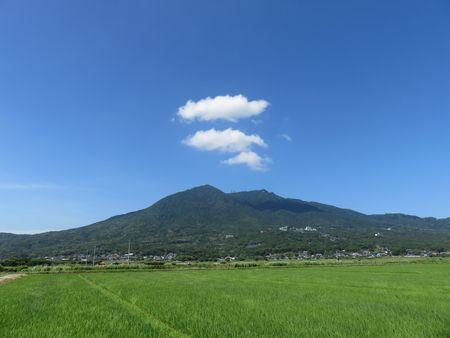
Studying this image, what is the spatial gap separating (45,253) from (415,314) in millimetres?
182967

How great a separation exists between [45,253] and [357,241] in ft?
448

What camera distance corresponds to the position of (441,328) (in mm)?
10711

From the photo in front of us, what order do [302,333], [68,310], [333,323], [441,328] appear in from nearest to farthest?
[302,333] < [441,328] < [333,323] < [68,310]

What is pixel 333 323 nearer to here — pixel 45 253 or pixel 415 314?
pixel 415 314

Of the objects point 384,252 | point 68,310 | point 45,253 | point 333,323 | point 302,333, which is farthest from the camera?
point 45,253

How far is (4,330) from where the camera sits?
10609mm

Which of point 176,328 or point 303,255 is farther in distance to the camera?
point 303,255

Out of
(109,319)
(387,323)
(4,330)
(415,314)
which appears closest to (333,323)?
(387,323)

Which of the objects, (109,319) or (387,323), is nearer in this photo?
(387,323)

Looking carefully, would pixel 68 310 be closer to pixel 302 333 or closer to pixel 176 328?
pixel 176 328

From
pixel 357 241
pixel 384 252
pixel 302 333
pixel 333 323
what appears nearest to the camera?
pixel 302 333

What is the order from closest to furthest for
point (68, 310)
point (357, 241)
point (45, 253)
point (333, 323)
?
1. point (333, 323)
2. point (68, 310)
3. point (45, 253)
4. point (357, 241)

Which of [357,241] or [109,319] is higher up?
[357,241]

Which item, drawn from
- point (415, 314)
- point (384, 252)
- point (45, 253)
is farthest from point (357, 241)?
point (415, 314)
